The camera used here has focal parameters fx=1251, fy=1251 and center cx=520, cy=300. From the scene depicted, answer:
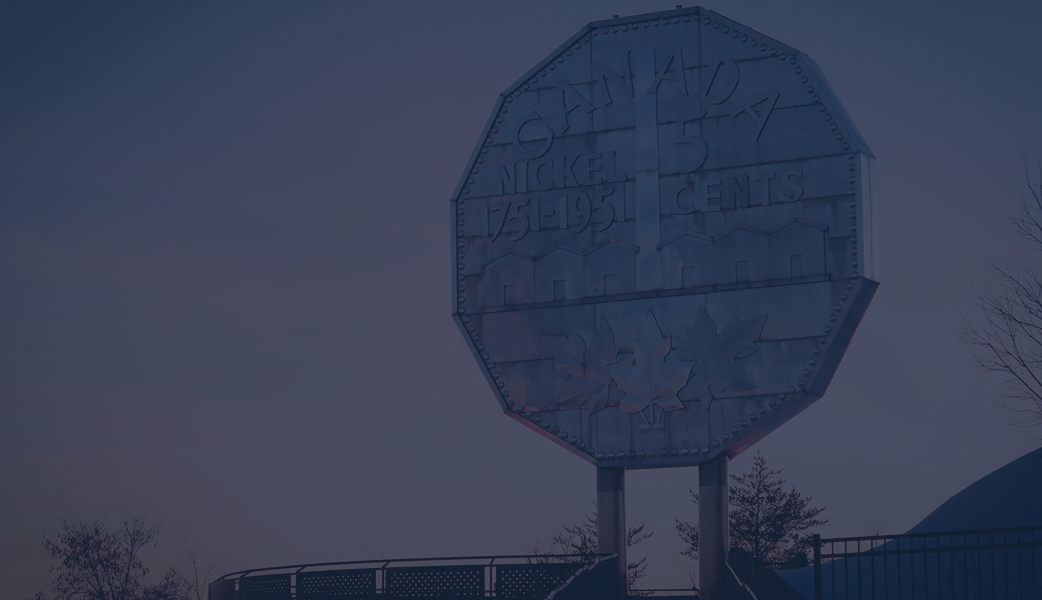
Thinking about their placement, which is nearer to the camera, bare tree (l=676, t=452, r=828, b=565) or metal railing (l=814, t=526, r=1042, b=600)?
metal railing (l=814, t=526, r=1042, b=600)

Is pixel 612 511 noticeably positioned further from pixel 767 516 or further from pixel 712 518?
pixel 767 516

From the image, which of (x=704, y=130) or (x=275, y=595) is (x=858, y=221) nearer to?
(x=704, y=130)

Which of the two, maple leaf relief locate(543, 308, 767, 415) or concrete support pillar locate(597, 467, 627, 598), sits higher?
maple leaf relief locate(543, 308, 767, 415)

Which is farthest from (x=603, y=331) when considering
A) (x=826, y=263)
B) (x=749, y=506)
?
(x=749, y=506)

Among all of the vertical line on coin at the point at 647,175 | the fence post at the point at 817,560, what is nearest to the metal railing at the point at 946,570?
the fence post at the point at 817,560

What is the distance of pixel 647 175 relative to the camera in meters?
19.9

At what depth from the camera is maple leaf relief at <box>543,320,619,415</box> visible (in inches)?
763

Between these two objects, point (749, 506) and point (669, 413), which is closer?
point (669, 413)

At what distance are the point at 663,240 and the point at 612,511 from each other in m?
4.33

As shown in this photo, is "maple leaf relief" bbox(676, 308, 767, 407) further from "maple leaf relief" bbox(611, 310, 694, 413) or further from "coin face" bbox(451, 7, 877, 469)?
"maple leaf relief" bbox(611, 310, 694, 413)

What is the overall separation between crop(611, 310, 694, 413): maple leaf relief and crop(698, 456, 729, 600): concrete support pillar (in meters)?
1.12

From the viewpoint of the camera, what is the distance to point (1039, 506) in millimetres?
18062

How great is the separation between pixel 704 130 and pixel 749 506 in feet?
96.3

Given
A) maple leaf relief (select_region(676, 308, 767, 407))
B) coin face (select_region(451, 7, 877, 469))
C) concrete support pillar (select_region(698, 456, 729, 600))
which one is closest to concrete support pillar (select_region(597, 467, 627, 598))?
coin face (select_region(451, 7, 877, 469))
